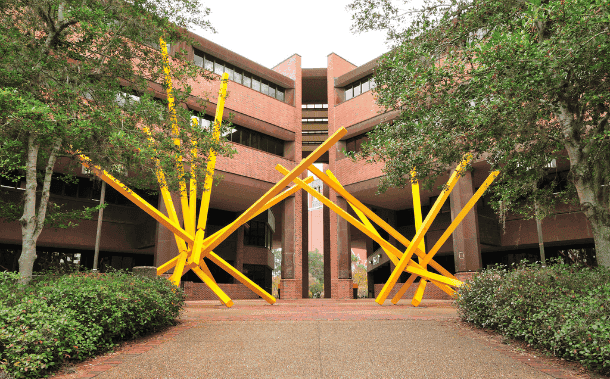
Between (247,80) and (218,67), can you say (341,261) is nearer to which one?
(247,80)

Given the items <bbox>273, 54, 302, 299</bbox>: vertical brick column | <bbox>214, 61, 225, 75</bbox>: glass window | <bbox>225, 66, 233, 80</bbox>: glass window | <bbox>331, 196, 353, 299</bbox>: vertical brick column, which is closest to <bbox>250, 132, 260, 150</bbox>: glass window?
<bbox>273, 54, 302, 299</bbox>: vertical brick column

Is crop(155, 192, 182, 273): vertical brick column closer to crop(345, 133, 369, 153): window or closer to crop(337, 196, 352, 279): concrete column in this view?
crop(337, 196, 352, 279): concrete column

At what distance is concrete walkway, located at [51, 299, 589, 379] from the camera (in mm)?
4770

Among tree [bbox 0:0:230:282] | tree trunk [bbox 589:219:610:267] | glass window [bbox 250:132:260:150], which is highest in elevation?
glass window [bbox 250:132:260:150]

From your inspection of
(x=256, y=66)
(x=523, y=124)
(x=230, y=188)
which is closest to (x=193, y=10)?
(x=523, y=124)

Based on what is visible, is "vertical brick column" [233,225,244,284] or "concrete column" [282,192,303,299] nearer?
"concrete column" [282,192,303,299]

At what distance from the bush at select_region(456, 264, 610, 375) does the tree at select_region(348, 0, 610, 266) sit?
138cm

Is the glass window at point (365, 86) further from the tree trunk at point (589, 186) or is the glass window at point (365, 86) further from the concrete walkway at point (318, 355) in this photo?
the concrete walkway at point (318, 355)

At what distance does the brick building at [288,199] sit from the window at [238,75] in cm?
7

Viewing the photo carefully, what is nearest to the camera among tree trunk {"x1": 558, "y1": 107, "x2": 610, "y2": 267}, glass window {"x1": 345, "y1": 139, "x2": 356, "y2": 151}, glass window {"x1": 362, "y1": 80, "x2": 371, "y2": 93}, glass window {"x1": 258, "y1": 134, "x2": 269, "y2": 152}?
tree trunk {"x1": 558, "y1": 107, "x2": 610, "y2": 267}

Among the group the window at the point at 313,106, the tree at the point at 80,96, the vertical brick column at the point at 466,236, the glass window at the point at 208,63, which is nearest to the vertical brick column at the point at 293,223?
the glass window at the point at 208,63

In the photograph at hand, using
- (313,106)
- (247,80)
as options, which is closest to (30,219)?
(247,80)

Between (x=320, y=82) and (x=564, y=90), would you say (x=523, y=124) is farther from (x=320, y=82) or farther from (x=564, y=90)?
(x=320, y=82)

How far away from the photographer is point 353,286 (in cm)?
2438
